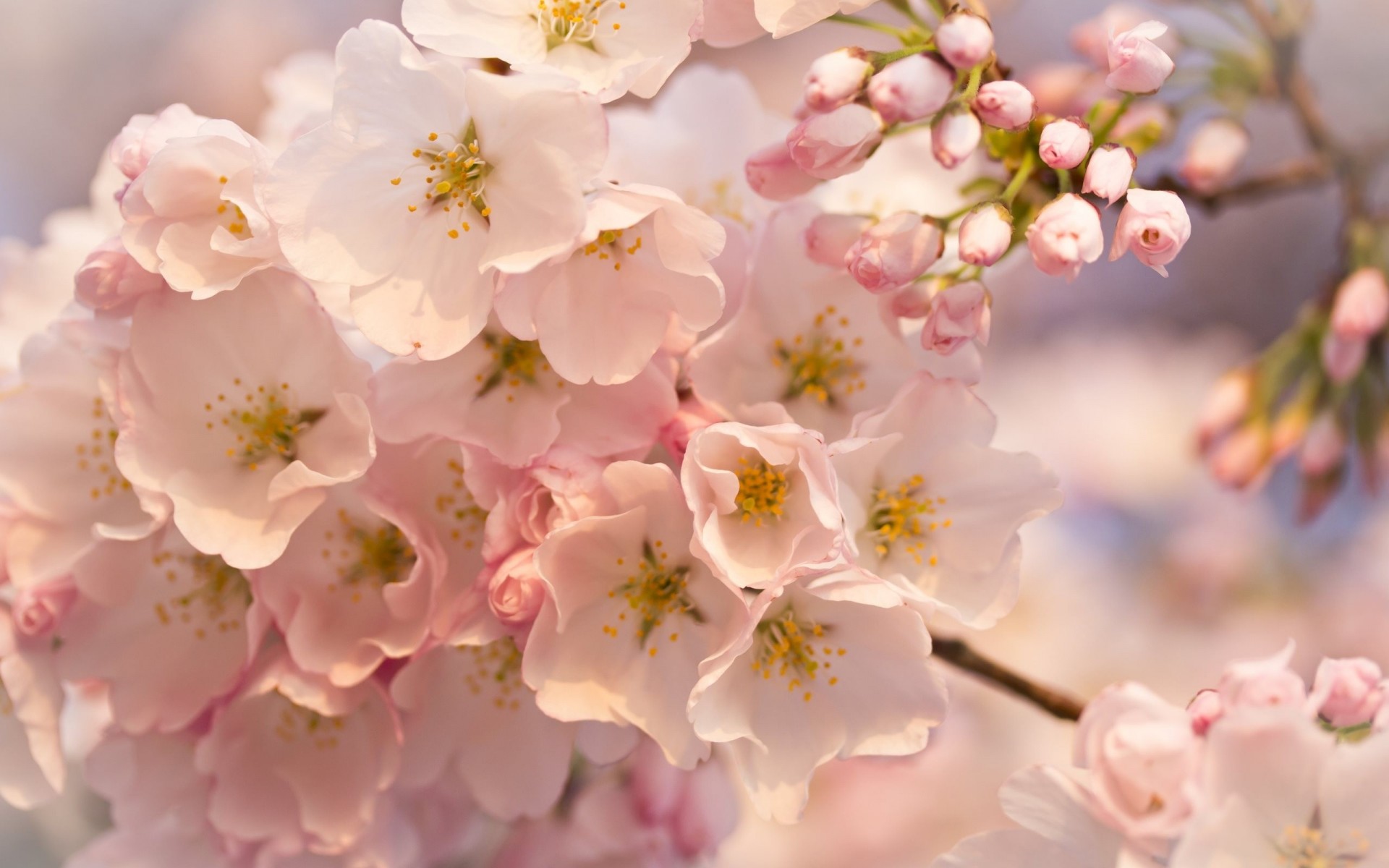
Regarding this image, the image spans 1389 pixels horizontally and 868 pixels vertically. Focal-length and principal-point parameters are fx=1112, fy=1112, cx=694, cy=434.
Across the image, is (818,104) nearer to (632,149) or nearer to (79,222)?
(632,149)

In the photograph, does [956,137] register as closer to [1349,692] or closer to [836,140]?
[836,140]

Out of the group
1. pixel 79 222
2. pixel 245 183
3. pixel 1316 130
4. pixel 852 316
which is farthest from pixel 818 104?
pixel 1316 130

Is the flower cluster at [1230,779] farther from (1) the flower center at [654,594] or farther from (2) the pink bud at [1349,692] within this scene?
(1) the flower center at [654,594]

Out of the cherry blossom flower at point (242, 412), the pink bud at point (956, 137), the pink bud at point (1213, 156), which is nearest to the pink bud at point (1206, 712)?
the pink bud at point (956, 137)

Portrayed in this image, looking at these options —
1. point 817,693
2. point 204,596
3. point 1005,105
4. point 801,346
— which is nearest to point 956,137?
point 1005,105

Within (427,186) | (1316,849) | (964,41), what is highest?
(964,41)

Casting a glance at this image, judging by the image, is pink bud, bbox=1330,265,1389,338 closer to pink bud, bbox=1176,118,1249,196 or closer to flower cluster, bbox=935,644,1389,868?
pink bud, bbox=1176,118,1249,196

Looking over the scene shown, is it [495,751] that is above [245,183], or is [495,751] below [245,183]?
below
